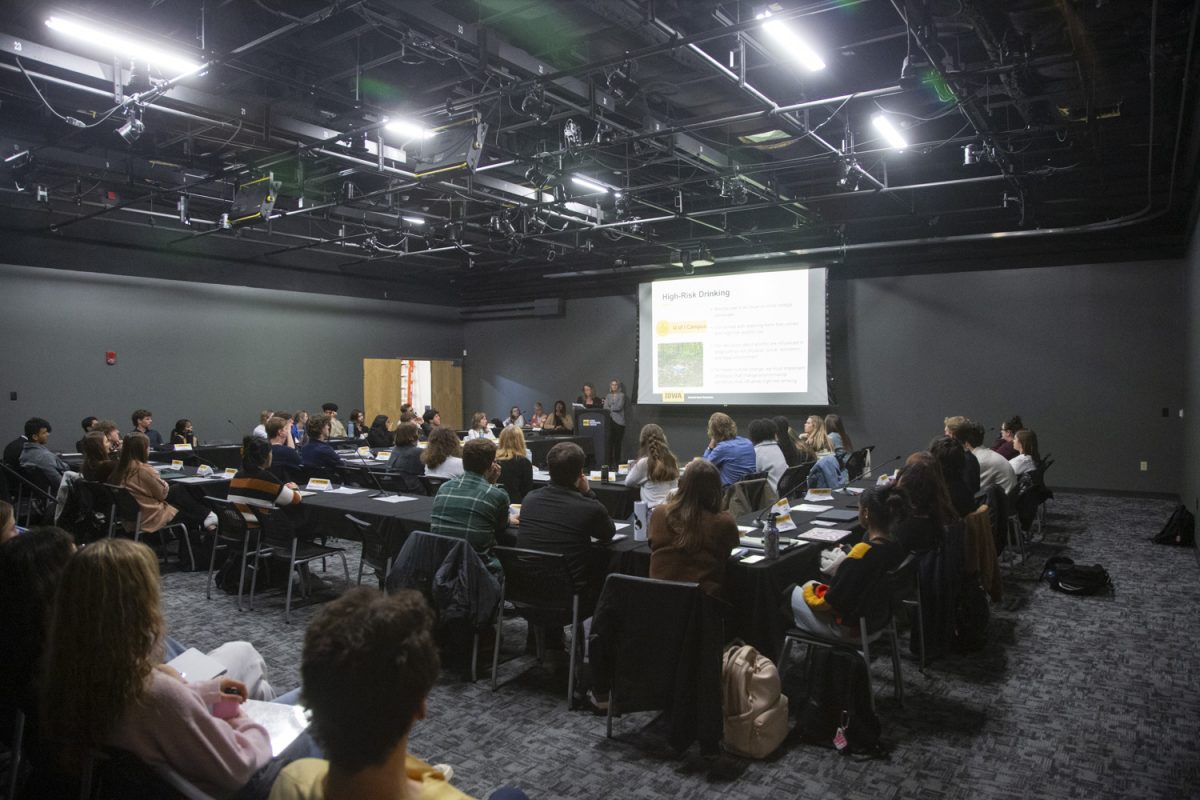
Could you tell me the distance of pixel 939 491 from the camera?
11.9 ft

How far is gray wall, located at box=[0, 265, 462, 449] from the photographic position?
33.2ft

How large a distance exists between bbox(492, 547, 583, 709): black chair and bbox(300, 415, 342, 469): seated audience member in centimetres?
348

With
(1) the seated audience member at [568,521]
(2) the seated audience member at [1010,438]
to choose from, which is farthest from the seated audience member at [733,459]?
(2) the seated audience member at [1010,438]

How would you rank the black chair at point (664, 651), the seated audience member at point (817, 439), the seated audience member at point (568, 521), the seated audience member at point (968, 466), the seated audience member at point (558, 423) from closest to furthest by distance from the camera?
the black chair at point (664, 651), the seated audience member at point (568, 521), the seated audience member at point (968, 466), the seated audience member at point (817, 439), the seated audience member at point (558, 423)

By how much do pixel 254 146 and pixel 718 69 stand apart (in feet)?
16.2

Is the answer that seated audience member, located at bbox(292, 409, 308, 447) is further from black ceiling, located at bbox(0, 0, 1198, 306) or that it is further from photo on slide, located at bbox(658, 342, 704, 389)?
photo on slide, located at bbox(658, 342, 704, 389)

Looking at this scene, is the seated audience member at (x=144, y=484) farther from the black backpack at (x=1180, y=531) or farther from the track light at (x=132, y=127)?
the black backpack at (x=1180, y=531)

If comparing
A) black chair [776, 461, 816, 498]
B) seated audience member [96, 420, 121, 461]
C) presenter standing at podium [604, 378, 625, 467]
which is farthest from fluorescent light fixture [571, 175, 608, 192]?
presenter standing at podium [604, 378, 625, 467]

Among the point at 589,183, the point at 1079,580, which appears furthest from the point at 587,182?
the point at 1079,580

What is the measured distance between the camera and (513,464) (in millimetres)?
5621

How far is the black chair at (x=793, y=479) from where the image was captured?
6121 mm

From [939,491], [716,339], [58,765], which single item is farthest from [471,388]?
[58,765]

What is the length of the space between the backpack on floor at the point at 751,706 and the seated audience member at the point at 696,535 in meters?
0.30

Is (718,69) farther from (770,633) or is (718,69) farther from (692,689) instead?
(692,689)
